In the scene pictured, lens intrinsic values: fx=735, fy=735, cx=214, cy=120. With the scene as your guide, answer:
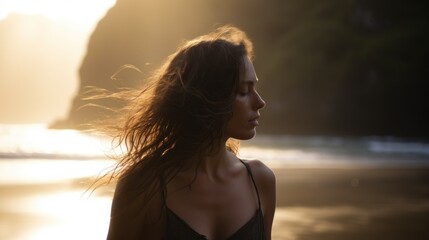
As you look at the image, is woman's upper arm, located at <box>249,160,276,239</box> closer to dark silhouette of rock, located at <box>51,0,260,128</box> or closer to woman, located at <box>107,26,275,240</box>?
woman, located at <box>107,26,275,240</box>

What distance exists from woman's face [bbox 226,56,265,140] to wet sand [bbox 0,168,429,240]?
5384mm

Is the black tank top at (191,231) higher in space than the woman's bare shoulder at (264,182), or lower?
lower

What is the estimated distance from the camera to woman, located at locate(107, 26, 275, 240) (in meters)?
2.29

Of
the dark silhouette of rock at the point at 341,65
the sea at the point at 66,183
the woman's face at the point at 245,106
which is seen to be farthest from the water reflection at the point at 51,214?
the dark silhouette of rock at the point at 341,65

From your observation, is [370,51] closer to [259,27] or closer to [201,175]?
→ [259,27]

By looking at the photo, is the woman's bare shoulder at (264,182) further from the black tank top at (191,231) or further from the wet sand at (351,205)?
the wet sand at (351,205)

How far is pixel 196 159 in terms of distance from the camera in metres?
2.40

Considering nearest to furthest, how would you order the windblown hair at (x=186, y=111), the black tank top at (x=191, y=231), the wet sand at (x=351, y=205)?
1. the black tank top at (x=191, y=231)
2. the windblown hair at (x=186, y=111)
3. the wet sand at (x=351, y=205)

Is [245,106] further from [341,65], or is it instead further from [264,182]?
[341,65]

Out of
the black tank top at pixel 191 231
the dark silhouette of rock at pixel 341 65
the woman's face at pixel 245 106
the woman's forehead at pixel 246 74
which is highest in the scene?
the dark silhouette of rock at pixel 341 65

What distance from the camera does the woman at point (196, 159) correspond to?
7.50ft

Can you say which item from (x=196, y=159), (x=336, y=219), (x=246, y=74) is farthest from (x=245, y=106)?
(x=336, y=219)

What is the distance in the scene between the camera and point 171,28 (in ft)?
253

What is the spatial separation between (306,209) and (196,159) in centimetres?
797
